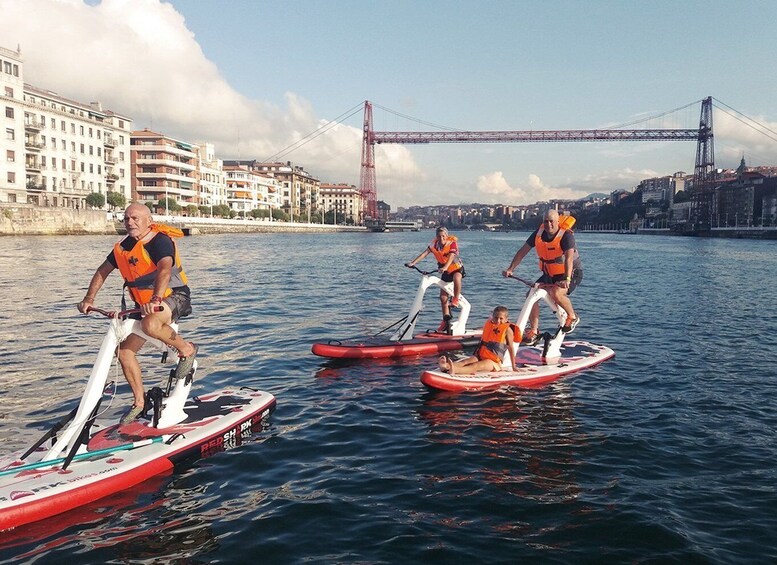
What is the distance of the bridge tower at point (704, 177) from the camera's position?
145750 mm

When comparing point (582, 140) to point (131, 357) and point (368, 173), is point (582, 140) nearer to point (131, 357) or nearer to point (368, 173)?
point (368, 173)

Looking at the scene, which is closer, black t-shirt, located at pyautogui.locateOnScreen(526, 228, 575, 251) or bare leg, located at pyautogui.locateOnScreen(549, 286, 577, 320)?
black t-shirt, located at pyautogui.locateOnScreen(526, 228, 575, 251)

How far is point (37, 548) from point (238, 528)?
70.6 inches

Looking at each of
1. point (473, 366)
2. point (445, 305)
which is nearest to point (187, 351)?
point (473, 366)

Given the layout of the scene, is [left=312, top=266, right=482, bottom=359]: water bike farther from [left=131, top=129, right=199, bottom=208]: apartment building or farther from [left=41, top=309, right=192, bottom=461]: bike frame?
[left=131, top=129, right=199, bottom=208]: apartment building

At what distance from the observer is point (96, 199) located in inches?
3553

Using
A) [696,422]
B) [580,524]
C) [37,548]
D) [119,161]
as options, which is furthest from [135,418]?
[119,161]

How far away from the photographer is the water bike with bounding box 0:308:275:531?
19.8 ft

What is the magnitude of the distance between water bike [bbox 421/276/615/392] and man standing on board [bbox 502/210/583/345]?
0.18 m

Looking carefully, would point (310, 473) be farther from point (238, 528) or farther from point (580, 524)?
point (580, 524)

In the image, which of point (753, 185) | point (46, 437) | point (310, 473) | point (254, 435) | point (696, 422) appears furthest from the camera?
point (753, 185)

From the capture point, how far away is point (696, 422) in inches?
357

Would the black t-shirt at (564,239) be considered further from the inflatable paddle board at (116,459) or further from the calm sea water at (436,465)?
the inflatable paddle board at (116,459)

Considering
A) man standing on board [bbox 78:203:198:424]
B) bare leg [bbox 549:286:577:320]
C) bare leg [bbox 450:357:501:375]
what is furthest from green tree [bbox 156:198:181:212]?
man standing on board [bbox 78:203:198:424]
